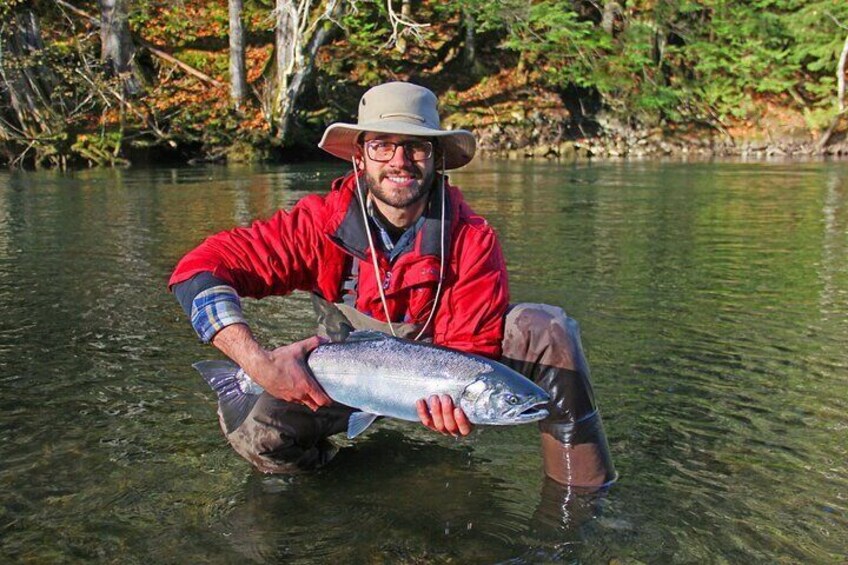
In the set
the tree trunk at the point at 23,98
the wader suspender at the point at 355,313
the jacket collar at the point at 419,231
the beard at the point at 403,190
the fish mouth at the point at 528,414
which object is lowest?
the fish mouth at the point at 528,414

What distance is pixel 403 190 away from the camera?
13.1 feet

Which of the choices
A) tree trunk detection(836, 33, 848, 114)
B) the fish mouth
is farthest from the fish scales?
tree trunk detection(836, 33, 848, 114)

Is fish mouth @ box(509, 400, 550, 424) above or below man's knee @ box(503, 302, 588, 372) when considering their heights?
below

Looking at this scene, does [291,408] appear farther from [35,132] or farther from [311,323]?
[35,132]

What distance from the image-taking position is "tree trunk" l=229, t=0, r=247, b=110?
27.7 metres

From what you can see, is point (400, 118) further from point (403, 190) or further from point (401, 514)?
point (401, 514)

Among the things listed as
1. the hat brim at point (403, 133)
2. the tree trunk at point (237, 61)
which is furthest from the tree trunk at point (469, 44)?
the hat brim at point (403, 133)

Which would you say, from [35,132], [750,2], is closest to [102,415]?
[35,132]

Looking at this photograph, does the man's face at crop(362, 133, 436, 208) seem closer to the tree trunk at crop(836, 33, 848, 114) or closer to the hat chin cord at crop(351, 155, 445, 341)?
the hat chin cord at crop(351, 155, 445, 341)

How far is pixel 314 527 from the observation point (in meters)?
3.71

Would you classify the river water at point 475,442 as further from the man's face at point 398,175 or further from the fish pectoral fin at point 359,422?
the man's face at point 398,175

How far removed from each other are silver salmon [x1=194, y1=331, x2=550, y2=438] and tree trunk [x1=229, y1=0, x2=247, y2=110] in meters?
26.1

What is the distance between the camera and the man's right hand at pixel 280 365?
3.48 meters

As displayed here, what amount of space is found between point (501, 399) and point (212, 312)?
1.28m
